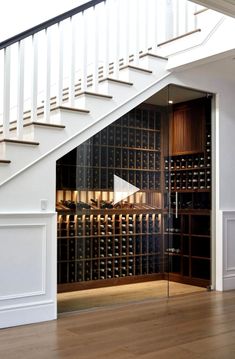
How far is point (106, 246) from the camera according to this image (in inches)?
211

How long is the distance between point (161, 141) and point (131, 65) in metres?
1.13

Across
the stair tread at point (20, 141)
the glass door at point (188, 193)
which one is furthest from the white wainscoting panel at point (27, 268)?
the glass door at point (188, 193)

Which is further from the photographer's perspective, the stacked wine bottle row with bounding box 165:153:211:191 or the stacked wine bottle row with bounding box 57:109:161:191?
the stacked wine bottle row with bounding box 165:153:211:191

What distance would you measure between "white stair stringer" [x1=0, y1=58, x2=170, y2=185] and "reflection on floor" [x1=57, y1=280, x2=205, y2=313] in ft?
4.92

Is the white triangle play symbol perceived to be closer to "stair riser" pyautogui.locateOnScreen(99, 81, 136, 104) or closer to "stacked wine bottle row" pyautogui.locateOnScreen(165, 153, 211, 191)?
"stacked wine bottle row" pyautogui.locateOnScreen(165, 153, 211, 191)

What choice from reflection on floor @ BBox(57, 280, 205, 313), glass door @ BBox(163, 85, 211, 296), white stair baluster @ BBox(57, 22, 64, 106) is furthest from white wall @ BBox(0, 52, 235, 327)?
glass door @ BBox(163, 85, 211, 296)

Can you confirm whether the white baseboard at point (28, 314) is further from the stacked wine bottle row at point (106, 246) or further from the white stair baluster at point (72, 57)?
the white stair baluster at point (72, 57)

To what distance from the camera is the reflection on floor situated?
4859mm

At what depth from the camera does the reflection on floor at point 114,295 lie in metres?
4.86

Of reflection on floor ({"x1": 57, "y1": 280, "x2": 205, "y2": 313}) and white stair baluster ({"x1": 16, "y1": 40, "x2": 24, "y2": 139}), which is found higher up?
white stair baluster ({"x1": 16, "y1": 40, "x2": 24, "y2": 139})

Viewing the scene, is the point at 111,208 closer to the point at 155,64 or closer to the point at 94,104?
the point at 94,104

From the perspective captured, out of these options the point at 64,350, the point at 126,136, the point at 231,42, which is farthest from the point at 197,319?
the point at 231,42

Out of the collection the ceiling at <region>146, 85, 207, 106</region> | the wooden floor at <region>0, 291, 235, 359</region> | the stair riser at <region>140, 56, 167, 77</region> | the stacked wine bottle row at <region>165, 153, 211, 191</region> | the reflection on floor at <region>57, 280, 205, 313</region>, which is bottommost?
the wooden floor at <region>0, 291, 235, 359</region>

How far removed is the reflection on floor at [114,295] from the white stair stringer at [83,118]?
150cm
